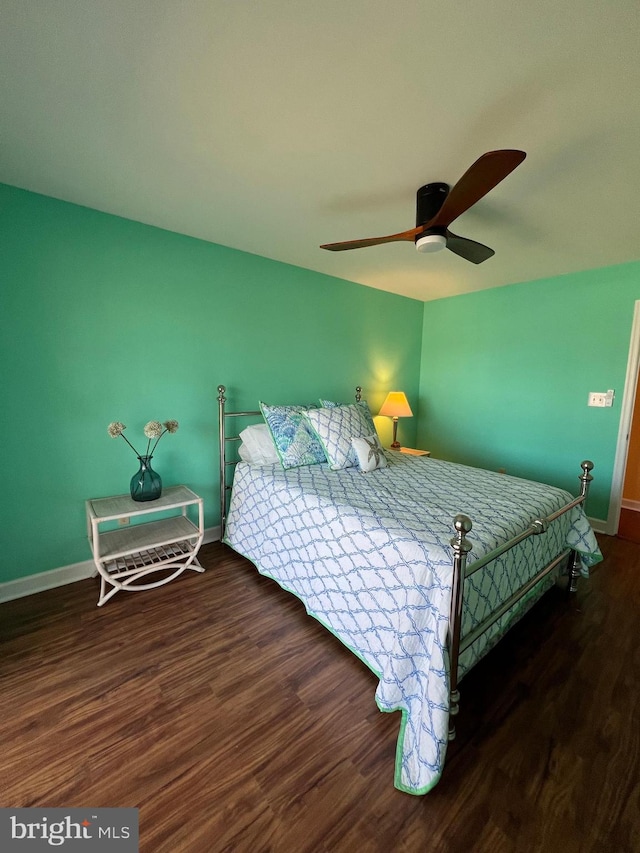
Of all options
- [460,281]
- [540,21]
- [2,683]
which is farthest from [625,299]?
[2,683]

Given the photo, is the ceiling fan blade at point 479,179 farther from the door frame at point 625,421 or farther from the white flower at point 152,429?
the door frame at point 625,421

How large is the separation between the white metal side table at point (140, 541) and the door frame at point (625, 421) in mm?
3618

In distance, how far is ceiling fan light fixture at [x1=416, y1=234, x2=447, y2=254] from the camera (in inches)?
68.7

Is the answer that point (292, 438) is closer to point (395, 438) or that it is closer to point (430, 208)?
point (430, 208)

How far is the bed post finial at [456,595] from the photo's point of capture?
44.3 inches

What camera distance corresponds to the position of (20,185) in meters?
1.94

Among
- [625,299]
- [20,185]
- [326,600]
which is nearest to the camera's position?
[326,600]

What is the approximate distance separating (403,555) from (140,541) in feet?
5.75

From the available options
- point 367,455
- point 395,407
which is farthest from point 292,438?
point 395,407

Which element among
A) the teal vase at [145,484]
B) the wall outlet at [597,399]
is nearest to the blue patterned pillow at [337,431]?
the teal vase at [145,484]

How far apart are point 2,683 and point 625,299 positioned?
4.96 m

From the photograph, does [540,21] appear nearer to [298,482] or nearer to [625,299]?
[298,482]

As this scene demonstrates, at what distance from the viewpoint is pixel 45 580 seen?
7.16 ft

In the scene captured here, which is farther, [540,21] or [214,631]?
[214,631]
